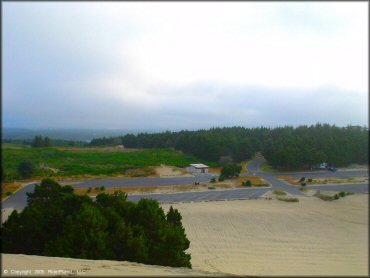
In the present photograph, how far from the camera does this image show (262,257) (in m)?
7.21

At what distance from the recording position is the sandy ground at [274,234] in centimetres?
623

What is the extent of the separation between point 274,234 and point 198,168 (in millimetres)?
2943

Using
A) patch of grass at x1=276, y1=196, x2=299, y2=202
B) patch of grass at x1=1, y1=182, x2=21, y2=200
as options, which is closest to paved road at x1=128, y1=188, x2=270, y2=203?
patch of grass at x1=276, y1=196, x2=299, y2=202

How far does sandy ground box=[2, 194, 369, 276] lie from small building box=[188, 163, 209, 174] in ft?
6.15

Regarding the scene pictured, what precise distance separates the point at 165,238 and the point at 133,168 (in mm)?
3012

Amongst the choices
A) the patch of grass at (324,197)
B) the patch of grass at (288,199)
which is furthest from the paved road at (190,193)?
the patch of grass at (324,197)

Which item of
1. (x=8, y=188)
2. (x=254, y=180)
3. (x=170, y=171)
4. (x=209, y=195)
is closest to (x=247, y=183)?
(x=254, y=180)

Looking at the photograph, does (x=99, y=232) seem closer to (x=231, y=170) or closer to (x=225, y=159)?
(x=225, y=159)

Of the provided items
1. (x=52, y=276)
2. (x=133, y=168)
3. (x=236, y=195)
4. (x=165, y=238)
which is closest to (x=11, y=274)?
(x=52, y=276)

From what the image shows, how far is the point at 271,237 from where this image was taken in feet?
28.2

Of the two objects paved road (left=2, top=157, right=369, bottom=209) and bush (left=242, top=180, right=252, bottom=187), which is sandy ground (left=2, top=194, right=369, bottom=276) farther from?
bush (left=242, top=180, right=252, bottom=187)

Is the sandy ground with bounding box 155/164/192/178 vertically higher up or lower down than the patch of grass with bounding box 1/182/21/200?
higher up

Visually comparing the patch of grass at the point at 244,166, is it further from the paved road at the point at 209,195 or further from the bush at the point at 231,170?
the paved road at the point at 209,195

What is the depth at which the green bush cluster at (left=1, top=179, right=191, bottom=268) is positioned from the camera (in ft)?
18.2
